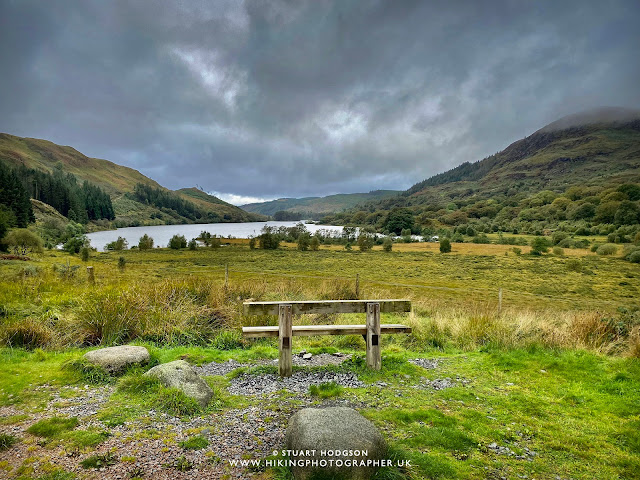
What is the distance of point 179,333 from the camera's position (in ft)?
26.7

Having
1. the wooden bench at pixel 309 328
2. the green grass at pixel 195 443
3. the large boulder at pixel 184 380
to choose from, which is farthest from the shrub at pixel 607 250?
the green grass at pixel 195 443

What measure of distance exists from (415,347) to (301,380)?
389 cm

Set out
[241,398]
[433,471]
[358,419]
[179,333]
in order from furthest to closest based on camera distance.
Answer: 1. [179,333]
2. [241,398]
3. [358,419]
4. [433,471]

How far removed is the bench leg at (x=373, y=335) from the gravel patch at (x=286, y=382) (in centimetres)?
43

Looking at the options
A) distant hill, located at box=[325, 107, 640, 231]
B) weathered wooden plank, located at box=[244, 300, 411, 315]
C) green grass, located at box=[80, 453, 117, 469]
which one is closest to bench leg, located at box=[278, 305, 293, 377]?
weathered wooden plank, located at box=[244, 300, 411, 315]

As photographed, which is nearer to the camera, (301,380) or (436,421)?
(436,421)

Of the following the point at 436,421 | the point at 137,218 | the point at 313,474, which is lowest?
the point at 436,421

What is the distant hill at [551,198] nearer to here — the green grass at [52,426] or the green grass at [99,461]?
the green grass at [99,461]

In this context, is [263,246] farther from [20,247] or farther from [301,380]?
[301,380]

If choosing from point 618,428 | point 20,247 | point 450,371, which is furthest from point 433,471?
point 20,247

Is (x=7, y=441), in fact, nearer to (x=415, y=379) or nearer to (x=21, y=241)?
(x=415, y=379)

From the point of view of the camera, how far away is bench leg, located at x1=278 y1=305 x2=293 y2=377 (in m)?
5.65

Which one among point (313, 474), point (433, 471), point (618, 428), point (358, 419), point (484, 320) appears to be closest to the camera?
point (313, 474)

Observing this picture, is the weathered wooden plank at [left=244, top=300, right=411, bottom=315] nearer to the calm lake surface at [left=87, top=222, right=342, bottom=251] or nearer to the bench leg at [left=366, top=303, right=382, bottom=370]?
the bench leg at [left=366, top=303, right=382, bottom=370]
